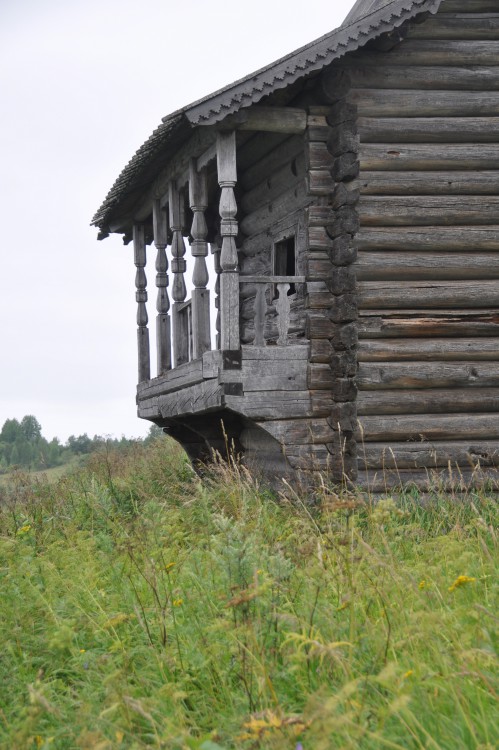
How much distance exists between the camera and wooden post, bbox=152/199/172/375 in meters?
11.8

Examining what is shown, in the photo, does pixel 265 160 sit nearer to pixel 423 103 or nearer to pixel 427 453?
pixel 423 103

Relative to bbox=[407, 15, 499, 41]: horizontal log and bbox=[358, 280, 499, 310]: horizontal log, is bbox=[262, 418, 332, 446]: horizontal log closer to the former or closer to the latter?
bbox=[358, 280, 499, 310]: horizontal log

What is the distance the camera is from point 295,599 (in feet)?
15.0

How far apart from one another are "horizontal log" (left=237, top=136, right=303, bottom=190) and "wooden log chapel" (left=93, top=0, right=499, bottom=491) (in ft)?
2.16

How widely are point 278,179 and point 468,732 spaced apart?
8706 mm

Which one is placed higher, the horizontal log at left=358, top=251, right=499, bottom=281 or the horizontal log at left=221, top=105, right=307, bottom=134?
the horizontal log at left=221, top=105, right=307, bottom=134

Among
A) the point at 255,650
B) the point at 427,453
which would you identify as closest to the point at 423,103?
the point at 427,453

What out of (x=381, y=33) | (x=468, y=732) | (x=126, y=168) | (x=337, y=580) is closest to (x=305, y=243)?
(x=381, y=33)

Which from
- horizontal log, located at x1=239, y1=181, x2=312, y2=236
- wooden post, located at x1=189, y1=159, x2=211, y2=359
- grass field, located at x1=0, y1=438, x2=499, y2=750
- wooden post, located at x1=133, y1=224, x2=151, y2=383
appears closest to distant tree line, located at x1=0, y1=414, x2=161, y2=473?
wooden post, located at x1=133, y1=224, x2=151, y2=383

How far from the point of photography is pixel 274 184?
11.0 m

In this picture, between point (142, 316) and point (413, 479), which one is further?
point (142, 316)

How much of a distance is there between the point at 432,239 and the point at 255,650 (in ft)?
21.2

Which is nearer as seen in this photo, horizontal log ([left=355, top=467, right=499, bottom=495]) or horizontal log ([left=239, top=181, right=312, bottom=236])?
horizontal log ([left=355, top=467, right=499, bottom=495])

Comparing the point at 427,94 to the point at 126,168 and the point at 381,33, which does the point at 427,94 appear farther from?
the point at 126,168
